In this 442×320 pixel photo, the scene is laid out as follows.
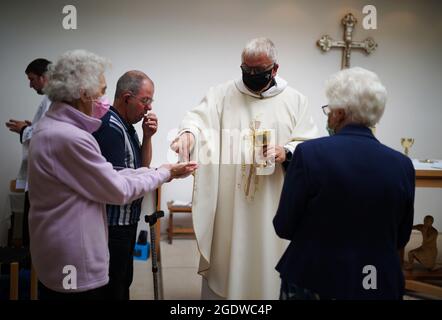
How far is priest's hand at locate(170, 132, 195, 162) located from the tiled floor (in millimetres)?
1286

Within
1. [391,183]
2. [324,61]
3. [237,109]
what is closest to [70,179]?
[391,183]

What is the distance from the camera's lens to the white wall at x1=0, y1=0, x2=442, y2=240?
173 inches

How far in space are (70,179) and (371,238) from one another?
3.24 feet

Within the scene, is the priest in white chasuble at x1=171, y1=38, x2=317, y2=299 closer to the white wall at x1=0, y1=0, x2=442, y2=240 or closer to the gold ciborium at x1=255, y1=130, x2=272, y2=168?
the gold ciborium at x1=255, y1=130, x2=272, y2=168

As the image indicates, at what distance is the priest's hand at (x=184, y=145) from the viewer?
222 cm

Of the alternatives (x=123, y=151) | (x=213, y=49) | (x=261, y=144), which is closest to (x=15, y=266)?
(x=123, y=151)

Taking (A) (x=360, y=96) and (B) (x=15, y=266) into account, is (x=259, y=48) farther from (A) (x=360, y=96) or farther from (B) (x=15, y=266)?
(B) (x=15, y=266)

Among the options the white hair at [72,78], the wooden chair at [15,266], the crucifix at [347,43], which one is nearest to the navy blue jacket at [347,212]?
the white hair at [72,78]

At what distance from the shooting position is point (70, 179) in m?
1.46

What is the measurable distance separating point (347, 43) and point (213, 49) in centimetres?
146

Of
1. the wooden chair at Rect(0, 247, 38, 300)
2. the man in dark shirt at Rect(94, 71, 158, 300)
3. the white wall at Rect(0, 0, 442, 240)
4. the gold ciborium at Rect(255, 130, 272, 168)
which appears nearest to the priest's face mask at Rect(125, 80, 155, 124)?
the man in dark shirt at Rect(94, 71, 158, 300)

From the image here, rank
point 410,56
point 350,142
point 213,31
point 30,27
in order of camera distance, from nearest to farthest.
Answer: point 350,142 → point 30,27 → point 213,31 → point 410,56
